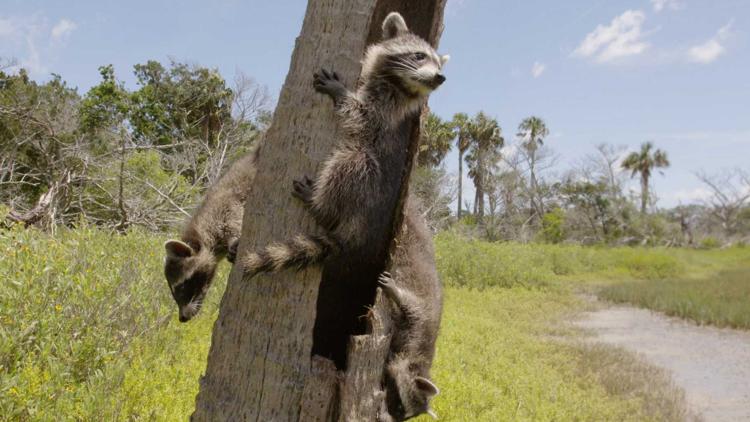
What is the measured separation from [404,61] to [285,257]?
4.52 feet

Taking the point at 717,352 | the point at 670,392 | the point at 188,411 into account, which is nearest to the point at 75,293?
the point at 188,411

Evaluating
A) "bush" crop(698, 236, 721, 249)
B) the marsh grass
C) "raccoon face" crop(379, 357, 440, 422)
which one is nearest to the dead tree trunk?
"raccoon face" crop(379, 357, 440, 422)

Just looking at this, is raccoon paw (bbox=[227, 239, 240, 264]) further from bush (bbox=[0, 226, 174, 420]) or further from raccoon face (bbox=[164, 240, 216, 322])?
bush (bbox=[0, 226, 174, 420])

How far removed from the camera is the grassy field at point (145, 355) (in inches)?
172

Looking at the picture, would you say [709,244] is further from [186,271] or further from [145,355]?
[186,271]

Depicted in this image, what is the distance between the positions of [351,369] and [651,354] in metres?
10.9

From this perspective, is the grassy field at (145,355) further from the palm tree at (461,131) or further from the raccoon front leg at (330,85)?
the palm tree at (461,131)

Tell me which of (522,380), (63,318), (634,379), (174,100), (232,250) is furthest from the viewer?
(174,100)

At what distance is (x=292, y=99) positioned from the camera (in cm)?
246

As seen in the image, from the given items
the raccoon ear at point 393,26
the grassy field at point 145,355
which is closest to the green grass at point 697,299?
the grassy field at point 145,355

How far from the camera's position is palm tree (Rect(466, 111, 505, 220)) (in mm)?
36875

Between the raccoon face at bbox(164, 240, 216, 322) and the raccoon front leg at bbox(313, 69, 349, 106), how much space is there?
4.88 feet

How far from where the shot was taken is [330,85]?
242cm

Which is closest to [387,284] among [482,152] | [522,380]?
[522,380]
